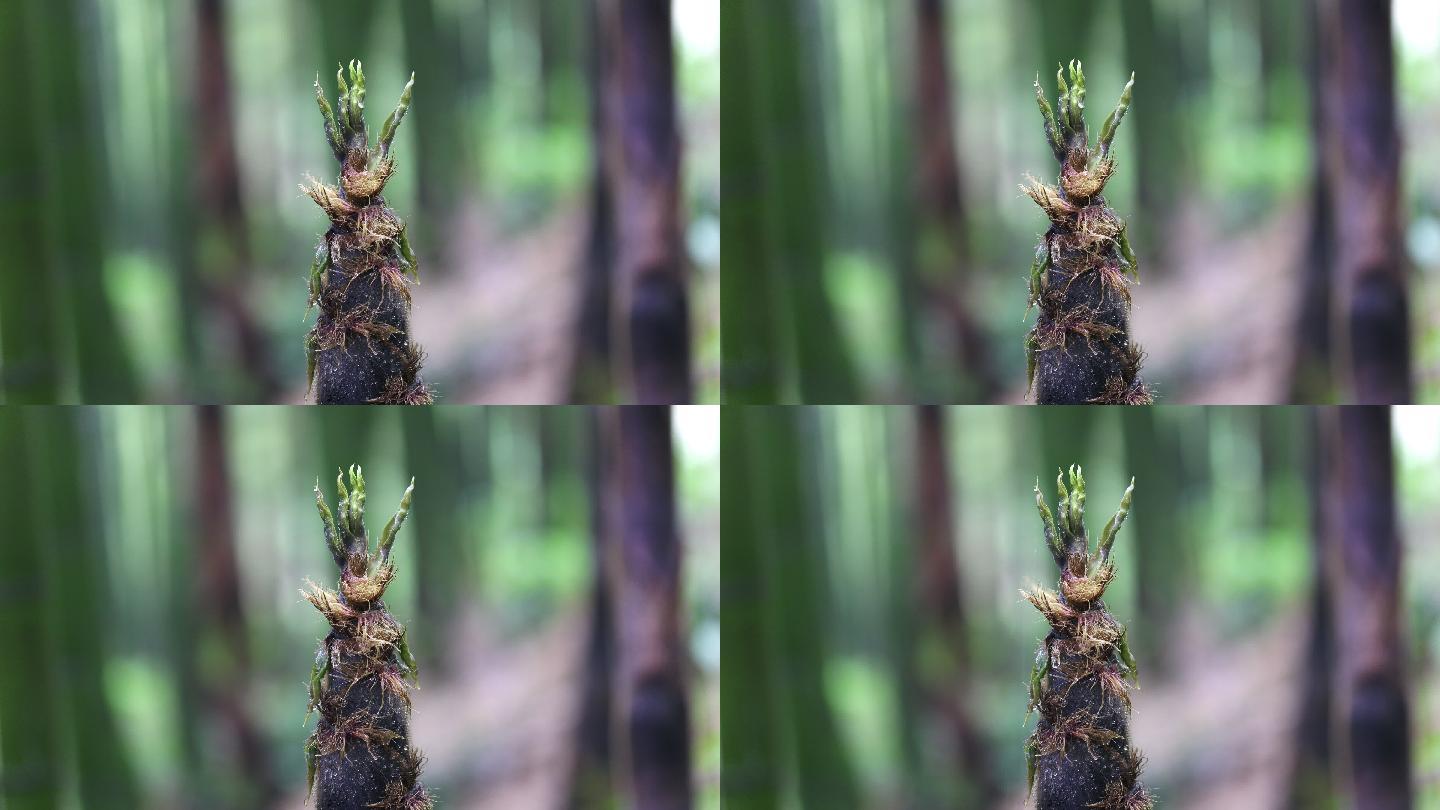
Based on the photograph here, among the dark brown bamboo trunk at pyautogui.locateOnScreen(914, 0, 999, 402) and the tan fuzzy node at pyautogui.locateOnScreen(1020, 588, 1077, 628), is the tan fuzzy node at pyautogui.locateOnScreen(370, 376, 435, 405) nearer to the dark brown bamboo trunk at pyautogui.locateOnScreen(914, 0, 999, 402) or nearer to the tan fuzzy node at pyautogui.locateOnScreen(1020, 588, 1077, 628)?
the dark brown bamboo trunk at pyautogui.locateOnScreen(914, 0, 999, 402)

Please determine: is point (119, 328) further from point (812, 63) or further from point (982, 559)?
point (982, 559)

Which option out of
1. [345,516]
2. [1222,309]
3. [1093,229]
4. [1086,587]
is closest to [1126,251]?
[1093,229]

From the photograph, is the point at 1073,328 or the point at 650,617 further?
the point at 650,617

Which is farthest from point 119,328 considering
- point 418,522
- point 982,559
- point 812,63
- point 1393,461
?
point 1393,461

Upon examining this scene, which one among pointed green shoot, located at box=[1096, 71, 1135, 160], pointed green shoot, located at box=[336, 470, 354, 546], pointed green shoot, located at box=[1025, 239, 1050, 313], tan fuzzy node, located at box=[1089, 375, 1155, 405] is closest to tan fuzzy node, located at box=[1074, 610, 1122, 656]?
tan fuzzy node, located at box=[1089, 375, 1155, 405]

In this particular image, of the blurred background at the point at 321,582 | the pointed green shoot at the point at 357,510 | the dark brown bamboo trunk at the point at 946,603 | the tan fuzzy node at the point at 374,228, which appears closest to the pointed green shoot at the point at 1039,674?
the dark brown bamboo trunk at the point at 946,603

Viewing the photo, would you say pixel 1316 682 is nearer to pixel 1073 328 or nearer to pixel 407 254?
pixel 1073 328
